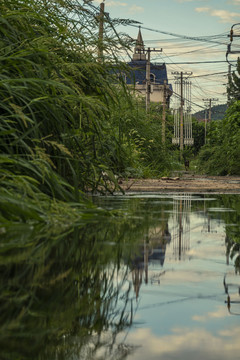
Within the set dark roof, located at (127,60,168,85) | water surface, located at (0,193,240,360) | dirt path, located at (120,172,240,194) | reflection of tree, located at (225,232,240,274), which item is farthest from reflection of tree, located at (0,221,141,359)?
dirt path, located at (120,172,240,194)

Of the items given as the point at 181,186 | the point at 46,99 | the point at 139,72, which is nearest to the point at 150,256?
the point at 46,99

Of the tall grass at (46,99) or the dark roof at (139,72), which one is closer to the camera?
the tall grass at (46,99)

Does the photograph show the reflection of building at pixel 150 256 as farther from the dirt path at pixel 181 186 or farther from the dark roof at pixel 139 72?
the dirt path at pixel 181 186

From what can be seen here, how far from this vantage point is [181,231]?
17.2ft

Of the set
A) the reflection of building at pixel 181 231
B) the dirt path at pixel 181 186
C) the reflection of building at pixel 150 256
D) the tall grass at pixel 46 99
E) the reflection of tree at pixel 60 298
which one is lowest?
the dirt path at pixel 181 186

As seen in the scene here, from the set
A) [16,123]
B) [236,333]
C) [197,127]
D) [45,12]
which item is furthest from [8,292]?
[197,127]

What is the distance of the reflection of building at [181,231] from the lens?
4.21 metres

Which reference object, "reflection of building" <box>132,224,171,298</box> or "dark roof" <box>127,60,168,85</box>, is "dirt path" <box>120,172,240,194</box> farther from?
"reflection of building" <box>132,224,171,298</box>

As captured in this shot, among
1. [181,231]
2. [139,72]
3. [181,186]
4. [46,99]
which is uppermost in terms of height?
[139,72]

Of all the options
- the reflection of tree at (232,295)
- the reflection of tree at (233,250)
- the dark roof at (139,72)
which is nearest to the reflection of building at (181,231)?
the reflection of tree at (233,250)

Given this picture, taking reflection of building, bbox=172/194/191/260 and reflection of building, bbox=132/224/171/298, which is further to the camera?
reflection of building, bbox=172/194/191/260

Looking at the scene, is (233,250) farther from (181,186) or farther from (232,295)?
(181,186)

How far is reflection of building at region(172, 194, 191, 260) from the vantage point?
421 cm

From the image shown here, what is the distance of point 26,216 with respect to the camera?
4.76 meters
